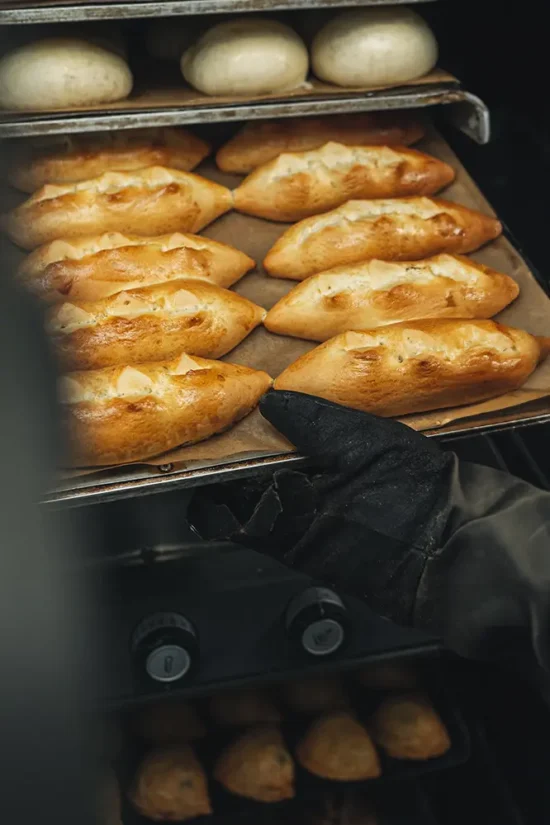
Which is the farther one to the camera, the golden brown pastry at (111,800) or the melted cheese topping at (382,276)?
the melted cheese topping at (382,276)

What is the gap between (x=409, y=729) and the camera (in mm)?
1646

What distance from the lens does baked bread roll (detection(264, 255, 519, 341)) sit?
1.74 meters

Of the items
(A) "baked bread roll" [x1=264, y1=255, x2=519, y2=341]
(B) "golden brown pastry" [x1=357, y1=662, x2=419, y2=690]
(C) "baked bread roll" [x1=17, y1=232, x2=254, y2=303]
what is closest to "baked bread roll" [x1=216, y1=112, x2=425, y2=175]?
(C) "baked bread roll" [x1=17, y1=232, x2=254, y2=303]

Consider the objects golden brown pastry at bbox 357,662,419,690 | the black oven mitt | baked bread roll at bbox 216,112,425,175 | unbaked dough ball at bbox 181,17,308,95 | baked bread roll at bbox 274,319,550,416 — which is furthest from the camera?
baked bread roll at bbox 216,112,425,175

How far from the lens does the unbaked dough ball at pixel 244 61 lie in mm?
1819

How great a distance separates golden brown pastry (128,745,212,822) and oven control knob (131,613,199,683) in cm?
17

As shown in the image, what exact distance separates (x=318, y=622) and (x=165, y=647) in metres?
0.32

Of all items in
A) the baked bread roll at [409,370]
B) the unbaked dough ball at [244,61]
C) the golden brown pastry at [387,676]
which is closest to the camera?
the baked bread roll at [409,370]

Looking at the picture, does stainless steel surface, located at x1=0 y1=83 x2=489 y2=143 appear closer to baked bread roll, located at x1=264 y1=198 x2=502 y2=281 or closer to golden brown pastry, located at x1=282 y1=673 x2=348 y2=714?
baked bread roll, located at x1=264 y1=198 x2=502 y2=281

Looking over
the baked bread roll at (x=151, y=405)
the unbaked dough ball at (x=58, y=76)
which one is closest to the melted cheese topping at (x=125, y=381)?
the baked bread roll at (x=151, y=405)

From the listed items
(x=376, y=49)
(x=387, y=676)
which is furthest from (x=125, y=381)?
(x=376, y=49)

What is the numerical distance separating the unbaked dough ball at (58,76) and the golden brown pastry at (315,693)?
1.36 metres

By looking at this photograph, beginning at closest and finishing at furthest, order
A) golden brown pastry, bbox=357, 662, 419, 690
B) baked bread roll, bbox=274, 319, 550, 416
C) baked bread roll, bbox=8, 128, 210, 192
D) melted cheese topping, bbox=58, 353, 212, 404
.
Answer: melted cheese topping, bbox=58, 353, 212, 404, baked bread roll, bbox=274, 319, 550, 416, golden brown pastry, bbox=357, 662, 419, 690, baked bread roll, bbox=8, 128, 210, 192

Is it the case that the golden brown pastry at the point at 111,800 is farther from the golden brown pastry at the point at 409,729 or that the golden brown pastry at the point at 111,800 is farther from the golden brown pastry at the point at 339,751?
the golden brown pastry at the point at 409,729
